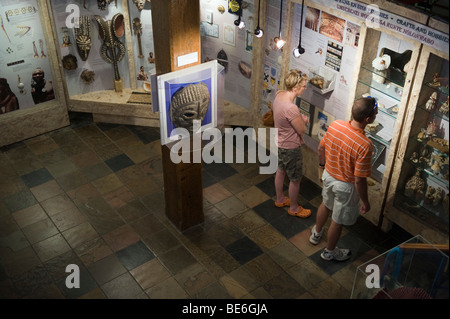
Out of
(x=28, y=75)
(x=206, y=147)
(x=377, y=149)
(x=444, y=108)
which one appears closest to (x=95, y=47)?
(x=28, y=75)

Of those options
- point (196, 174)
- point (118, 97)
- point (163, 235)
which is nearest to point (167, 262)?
point (163, 235)

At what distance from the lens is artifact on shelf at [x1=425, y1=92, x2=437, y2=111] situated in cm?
534

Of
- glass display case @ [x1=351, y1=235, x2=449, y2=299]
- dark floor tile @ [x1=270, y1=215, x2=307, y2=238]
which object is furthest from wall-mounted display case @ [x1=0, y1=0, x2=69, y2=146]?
glass display case @ [x1=351, y1=235, x2=449, y2=299]

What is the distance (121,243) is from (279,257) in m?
1.80

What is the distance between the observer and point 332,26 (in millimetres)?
5938

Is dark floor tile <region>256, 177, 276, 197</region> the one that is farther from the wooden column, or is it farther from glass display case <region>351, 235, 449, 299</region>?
glass display case <region>351, 235, 449, 299</region>

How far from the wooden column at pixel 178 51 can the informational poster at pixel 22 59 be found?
2.93m

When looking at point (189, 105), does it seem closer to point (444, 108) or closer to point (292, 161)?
point (292, 161)

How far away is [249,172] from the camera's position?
23.7 ft

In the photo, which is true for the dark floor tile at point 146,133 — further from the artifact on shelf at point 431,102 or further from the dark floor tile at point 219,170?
the artifact on shelf at point 431,102

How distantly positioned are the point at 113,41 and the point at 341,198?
4.36m

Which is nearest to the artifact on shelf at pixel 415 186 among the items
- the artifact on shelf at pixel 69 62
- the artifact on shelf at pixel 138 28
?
the artifact on shelf at pixel 138 28

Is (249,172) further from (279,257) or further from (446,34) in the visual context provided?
(446,34)

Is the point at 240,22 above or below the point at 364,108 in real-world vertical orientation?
above
